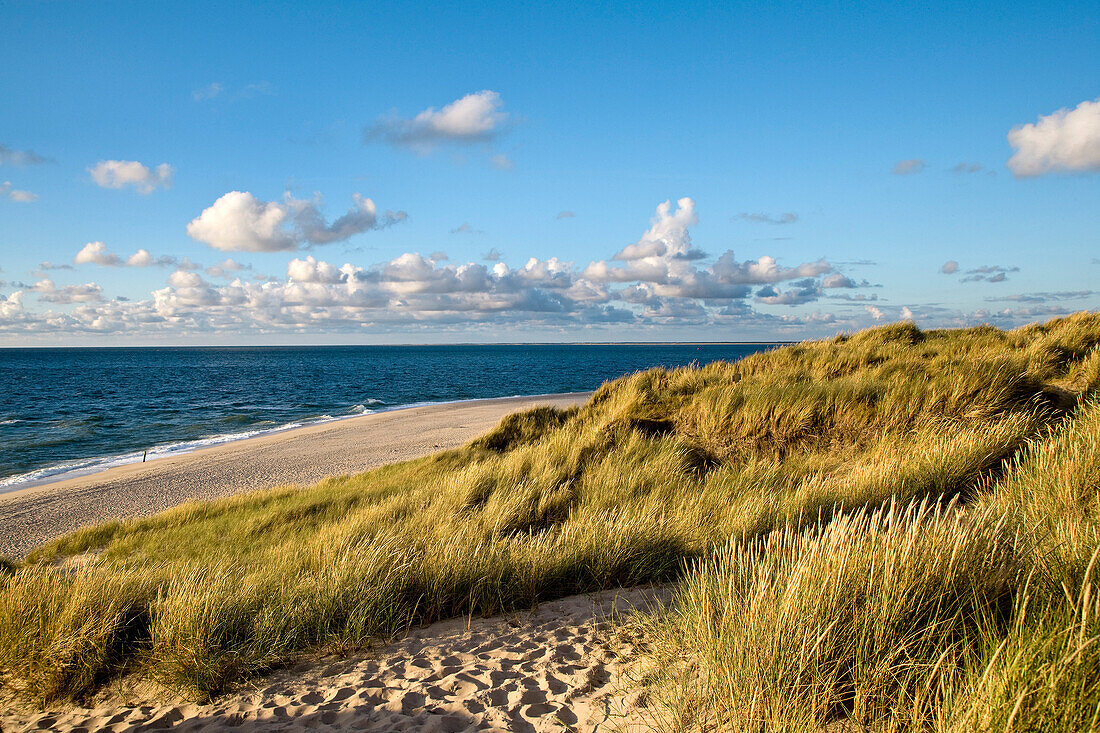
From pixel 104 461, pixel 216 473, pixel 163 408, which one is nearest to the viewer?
pixel 216 473

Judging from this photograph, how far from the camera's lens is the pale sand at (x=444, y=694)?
2.99 metres

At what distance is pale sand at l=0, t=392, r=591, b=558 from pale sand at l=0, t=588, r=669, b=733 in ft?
35.3

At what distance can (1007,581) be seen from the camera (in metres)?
2.66

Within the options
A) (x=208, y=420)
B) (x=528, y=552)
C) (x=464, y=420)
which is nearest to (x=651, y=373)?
(x=528, y=552)

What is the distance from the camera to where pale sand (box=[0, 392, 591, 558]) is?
42.2 feet

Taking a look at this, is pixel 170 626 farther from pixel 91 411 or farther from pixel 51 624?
pixel 91 411

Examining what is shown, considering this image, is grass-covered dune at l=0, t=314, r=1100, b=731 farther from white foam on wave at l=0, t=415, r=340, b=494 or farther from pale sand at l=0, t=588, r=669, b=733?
white foam on wave at l=0, t=415, r=340, b=494

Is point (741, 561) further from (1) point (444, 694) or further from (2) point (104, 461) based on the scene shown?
(2) point (104, 461)

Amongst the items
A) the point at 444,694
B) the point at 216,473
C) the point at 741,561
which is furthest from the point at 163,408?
the point at 741,561

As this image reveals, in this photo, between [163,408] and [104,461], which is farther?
[163,408]

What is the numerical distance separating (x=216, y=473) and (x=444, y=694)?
17.1m

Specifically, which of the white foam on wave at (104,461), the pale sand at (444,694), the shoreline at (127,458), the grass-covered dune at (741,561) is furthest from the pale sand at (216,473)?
the pale sand at (444,694)

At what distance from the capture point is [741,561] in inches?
119

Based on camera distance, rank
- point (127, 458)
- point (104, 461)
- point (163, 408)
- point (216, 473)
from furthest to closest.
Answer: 1. point (163, 408)
2. point (127, 458)
3. point (104, 461)
4. point (216, 473)
